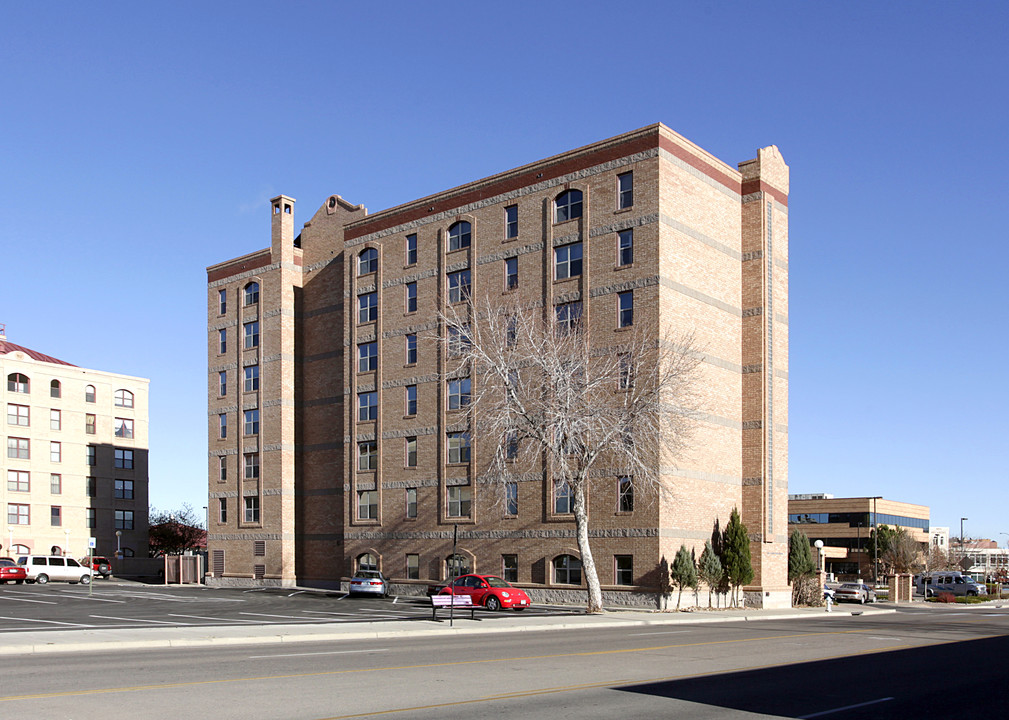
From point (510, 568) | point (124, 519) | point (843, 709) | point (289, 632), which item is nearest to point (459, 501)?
point (510, 568)

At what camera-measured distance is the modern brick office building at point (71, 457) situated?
85438 mm

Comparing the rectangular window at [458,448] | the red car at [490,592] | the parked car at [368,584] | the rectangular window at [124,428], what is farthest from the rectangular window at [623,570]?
the rectangular window at [124,428]

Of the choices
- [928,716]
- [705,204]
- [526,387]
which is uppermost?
[705,204]

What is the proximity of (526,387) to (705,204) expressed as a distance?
14299mm

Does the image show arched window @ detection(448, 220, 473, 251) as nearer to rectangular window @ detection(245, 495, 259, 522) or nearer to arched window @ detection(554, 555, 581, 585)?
arched window @ detection(554, 555, 581, 585)

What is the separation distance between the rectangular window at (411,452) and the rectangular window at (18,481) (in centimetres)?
5004

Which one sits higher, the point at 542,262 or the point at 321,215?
the point at 321,215

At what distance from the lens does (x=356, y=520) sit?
54.5 metres

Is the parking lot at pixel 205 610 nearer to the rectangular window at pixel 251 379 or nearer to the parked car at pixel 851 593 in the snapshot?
the rectangular window at pixel 251 379

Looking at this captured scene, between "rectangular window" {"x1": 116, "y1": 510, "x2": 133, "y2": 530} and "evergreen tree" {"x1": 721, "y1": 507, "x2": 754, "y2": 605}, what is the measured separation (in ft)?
222

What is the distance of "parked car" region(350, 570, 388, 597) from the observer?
4888 cm

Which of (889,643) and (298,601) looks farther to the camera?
(298,601)

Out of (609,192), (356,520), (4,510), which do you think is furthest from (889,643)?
(4,510)

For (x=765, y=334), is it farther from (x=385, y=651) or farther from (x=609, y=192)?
(x=385, y=651)
